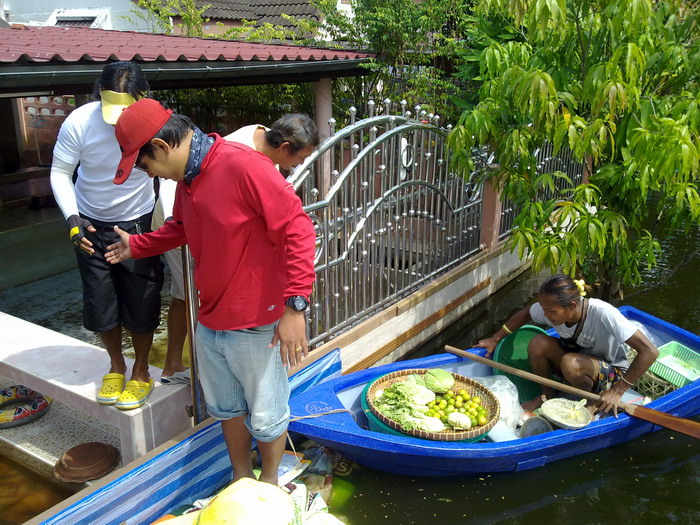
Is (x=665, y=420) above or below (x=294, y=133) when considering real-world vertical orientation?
below

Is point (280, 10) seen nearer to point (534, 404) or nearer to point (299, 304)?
point (534, 404)

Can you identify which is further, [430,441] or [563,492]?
[563,492]

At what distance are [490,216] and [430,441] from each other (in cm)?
377

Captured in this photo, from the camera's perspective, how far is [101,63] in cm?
501

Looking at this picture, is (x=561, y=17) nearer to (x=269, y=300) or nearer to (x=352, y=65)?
(x=269, y=300)

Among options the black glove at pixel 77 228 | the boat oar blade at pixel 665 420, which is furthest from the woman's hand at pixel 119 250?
the boat oar blade at pixel 665 420

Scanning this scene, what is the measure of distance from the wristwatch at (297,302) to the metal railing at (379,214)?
166cm

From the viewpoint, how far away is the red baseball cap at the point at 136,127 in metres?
2.28

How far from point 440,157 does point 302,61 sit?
7.91 ft

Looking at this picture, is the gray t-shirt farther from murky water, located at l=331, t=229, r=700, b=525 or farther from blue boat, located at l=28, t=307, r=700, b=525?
murky water, located at l=331, t=229, r=700, b=525

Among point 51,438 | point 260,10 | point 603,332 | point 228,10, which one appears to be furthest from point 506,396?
point 260,10

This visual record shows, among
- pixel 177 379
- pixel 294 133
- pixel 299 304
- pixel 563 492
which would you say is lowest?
pixel 563 492

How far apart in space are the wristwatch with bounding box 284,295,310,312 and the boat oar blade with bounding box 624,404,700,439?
102 inches

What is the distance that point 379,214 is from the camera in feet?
16.6
